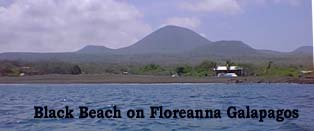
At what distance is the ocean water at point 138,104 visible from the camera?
5.09 m

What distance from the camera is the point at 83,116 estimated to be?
506 cm

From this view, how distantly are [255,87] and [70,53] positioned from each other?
172cm

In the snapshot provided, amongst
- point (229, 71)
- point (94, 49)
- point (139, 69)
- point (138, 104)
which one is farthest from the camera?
point (229, 71)

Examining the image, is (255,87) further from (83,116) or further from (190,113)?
(83,116)

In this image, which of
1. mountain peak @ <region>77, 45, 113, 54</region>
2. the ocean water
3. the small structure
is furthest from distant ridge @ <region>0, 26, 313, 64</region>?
the ocean water

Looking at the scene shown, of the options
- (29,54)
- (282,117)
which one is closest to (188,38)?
(282,117)

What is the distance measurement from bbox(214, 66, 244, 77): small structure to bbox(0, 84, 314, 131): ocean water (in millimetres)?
541

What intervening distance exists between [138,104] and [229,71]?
1.27 m

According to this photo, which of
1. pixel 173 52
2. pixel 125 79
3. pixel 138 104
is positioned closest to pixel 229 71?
pixel 173 52

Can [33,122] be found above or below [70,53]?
below

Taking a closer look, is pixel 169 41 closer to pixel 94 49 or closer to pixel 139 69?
pixel 139 69

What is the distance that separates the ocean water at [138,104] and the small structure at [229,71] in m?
0.54

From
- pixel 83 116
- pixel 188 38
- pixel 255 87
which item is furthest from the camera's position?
pixel 255 87

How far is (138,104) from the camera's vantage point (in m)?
5.19
